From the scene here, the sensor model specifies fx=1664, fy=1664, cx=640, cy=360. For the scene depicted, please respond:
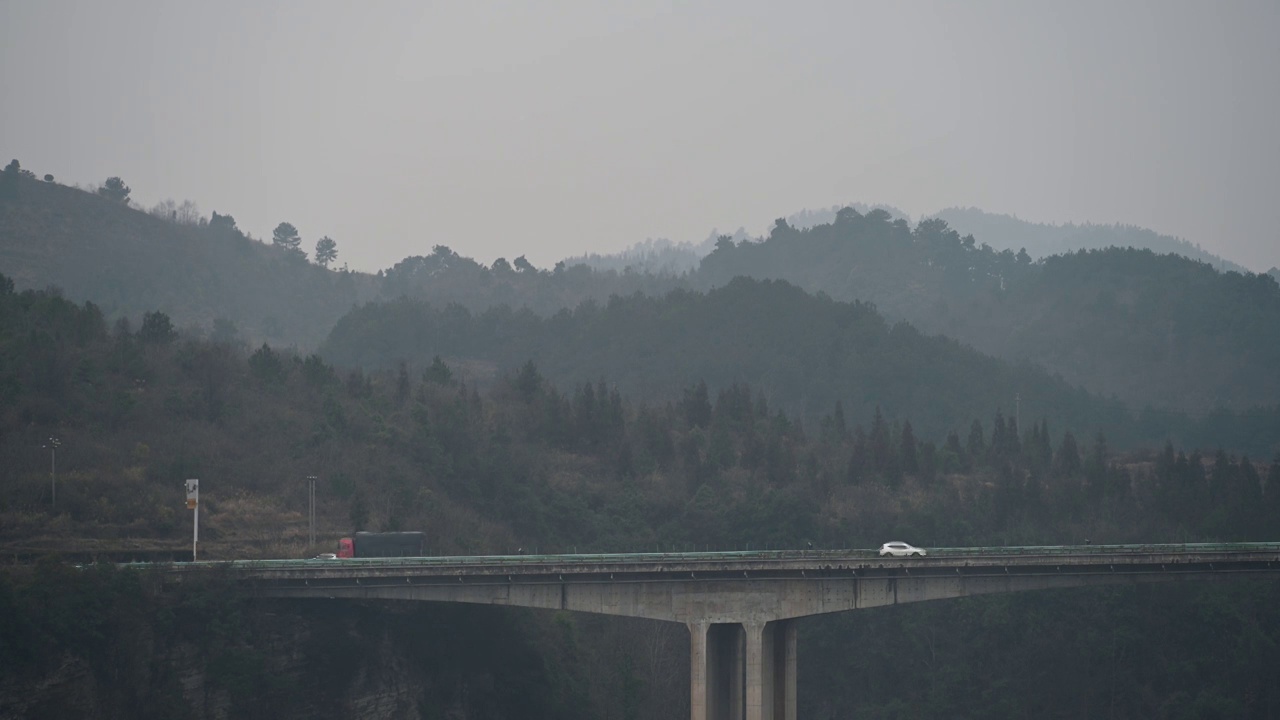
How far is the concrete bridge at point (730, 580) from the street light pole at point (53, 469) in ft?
45.0

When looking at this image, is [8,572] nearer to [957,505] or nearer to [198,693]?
[198,693]

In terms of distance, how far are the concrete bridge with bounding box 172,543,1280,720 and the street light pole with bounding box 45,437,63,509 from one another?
13726mm

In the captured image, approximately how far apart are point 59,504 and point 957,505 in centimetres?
6776

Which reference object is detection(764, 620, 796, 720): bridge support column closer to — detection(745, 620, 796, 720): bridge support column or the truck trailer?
detection(745, 620, 796, 720): bridge support column

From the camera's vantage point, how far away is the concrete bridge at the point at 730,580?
7462 cm

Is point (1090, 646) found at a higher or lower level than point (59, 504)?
lower

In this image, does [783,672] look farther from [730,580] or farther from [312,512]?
[312,512]

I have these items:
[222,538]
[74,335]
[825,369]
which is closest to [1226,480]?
[825,369]

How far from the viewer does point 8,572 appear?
70.5 meters

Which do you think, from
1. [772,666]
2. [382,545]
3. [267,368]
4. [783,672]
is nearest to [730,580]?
[772,666]

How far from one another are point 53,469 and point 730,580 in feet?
116

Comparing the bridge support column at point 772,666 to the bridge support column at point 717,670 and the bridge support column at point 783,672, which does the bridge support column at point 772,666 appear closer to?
the bridge support column at point 783,672

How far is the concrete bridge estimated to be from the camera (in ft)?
245

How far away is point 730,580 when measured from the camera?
7625 centimetres
